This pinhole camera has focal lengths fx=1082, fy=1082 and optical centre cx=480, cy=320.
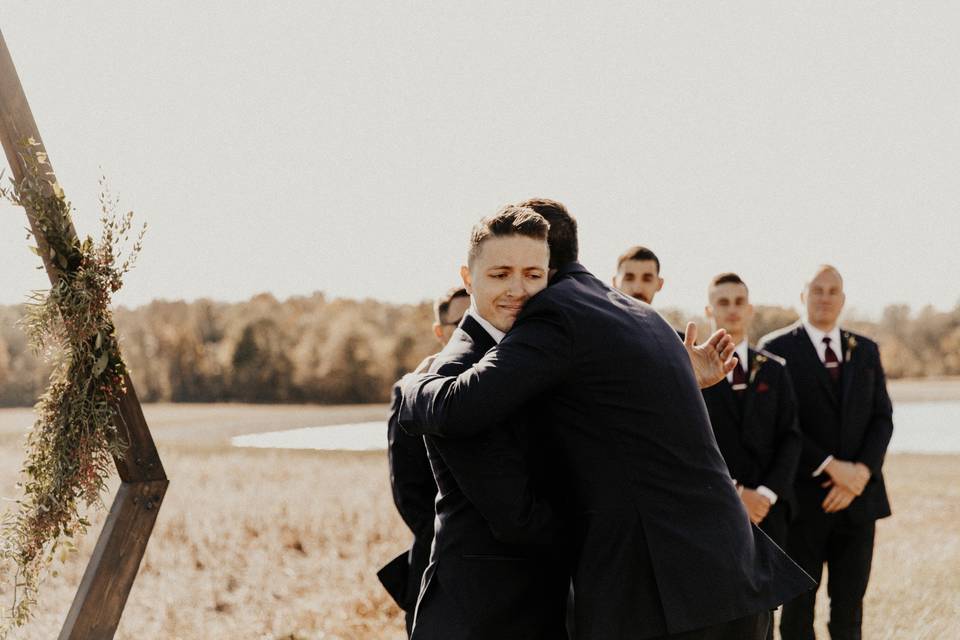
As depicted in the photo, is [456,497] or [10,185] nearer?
[456,497]

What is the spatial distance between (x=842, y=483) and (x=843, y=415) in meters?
0.46

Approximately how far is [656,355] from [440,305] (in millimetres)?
2221

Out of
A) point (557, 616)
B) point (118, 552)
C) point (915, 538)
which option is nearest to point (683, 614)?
point (557, 616)

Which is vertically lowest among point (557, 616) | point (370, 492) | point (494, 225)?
point (370, 492)

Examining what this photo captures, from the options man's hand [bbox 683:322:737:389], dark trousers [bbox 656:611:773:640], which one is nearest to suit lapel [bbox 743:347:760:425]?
man's hand [bbox 683:322:737:389]

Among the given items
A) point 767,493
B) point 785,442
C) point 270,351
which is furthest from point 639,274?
point 270,351

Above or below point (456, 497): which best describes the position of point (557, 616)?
below

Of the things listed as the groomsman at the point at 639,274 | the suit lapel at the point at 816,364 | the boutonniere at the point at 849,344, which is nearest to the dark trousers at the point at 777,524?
the suit lapel at the point at 816,364

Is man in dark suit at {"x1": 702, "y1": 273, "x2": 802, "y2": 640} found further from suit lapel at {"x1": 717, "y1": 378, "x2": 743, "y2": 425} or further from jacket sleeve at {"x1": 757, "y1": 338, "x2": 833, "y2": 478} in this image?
jacket sleeve at {"x1": 757, "y1": 338, "x2": 833, "y2": 478}

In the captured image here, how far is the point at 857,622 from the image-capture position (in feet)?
21.8

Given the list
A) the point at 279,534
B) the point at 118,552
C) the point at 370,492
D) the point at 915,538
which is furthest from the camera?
the point at 370,492

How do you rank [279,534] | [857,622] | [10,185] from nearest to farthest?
[10,185] → [857,622] → [279,534]

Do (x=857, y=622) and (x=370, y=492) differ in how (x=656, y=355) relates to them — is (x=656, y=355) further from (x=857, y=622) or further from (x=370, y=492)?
(x=370, y=492)

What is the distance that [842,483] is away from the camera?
674 cm
